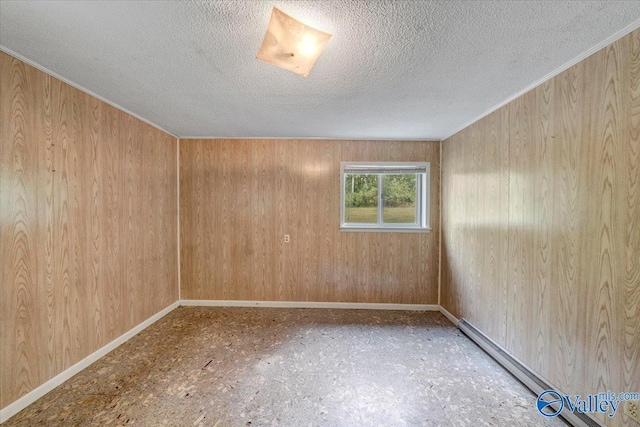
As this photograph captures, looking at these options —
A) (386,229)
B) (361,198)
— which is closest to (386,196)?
A: (361,198)

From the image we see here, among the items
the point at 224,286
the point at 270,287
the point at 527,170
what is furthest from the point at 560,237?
the point at 224,286

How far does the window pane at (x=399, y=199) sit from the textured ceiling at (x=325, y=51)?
3.68ft

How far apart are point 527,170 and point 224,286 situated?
11.6 ft

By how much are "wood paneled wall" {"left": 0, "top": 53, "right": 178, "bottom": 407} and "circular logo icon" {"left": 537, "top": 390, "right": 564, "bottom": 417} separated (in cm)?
350

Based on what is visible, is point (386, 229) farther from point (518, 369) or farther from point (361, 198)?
point (518, 369)

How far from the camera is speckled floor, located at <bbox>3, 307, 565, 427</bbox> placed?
156cm

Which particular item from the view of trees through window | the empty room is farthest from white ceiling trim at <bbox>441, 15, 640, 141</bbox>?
the view of trees through window

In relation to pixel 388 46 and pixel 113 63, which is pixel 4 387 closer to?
pixel 113 63

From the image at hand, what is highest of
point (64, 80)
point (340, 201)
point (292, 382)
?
point (64, 80)

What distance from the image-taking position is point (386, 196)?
3.32m

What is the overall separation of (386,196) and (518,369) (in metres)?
2.17

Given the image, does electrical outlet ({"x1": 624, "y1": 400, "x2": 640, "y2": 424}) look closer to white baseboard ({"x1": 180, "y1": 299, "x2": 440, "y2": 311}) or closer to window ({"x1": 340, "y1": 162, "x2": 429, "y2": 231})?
white baseboard ({"x1": 180, "y1": 299, "x2": 440, "y2": 311})

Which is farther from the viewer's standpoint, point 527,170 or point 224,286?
point 224,286

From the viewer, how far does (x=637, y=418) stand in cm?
120
